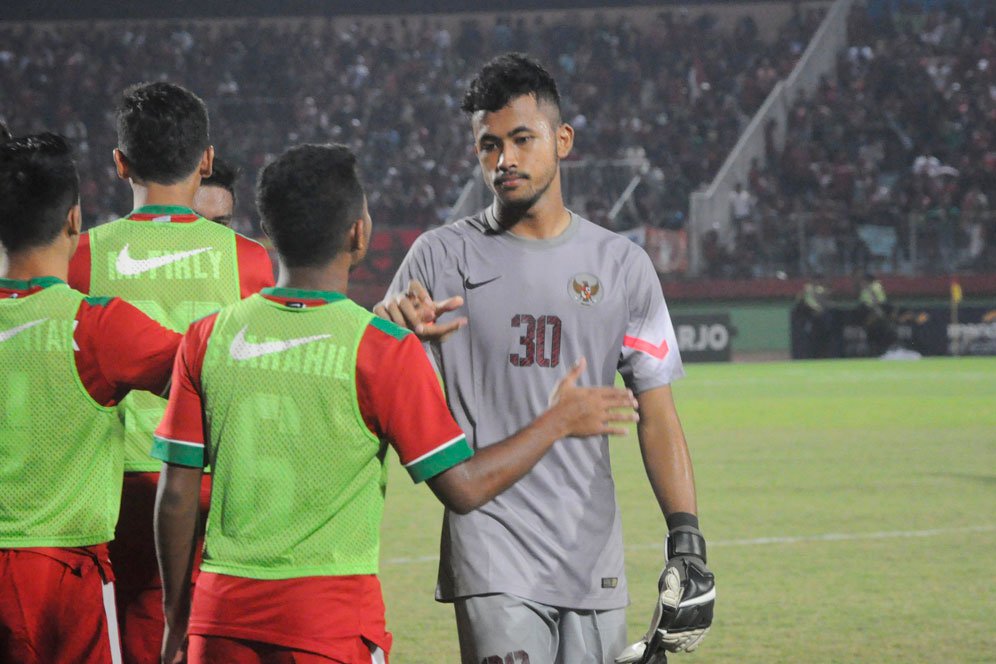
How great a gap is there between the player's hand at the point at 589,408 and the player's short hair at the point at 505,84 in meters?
1.09

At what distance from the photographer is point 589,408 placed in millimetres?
3041

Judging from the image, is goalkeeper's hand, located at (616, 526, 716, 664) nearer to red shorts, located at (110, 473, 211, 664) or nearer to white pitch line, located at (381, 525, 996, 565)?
red shorts, located at (110, 473, 211, 664)

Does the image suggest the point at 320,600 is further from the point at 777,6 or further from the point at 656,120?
the point at 777,6

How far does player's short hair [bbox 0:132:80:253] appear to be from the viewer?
353 cm

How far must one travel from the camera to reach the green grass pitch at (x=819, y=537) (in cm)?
668

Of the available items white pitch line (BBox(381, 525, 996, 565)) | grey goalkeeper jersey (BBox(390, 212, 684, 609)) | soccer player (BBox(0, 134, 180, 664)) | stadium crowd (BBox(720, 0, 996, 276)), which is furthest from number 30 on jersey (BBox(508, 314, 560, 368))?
stadium crowd (BBox(720, 0, 996, 276))

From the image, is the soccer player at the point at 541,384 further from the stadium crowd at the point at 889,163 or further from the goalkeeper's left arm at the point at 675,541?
the stadium crowd at the point at 889,163

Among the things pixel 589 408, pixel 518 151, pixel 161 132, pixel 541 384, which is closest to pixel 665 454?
pixel 541 384

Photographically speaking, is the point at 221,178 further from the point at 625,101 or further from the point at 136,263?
the point at 625,101

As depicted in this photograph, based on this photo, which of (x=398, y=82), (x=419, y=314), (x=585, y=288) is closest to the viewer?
(x=419, y=314)

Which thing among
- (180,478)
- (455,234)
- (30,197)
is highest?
(30,197)

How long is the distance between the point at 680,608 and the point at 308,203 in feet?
4.72

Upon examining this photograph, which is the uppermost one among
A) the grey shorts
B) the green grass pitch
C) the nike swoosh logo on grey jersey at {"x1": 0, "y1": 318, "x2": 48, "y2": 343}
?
the nike swoosh logo on grey jersey at {"x1": 0, "y1": 318, "x2": 48, "y2": 343}

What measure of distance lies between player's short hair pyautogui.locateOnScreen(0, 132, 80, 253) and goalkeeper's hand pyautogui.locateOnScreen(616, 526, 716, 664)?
1.82 meters
